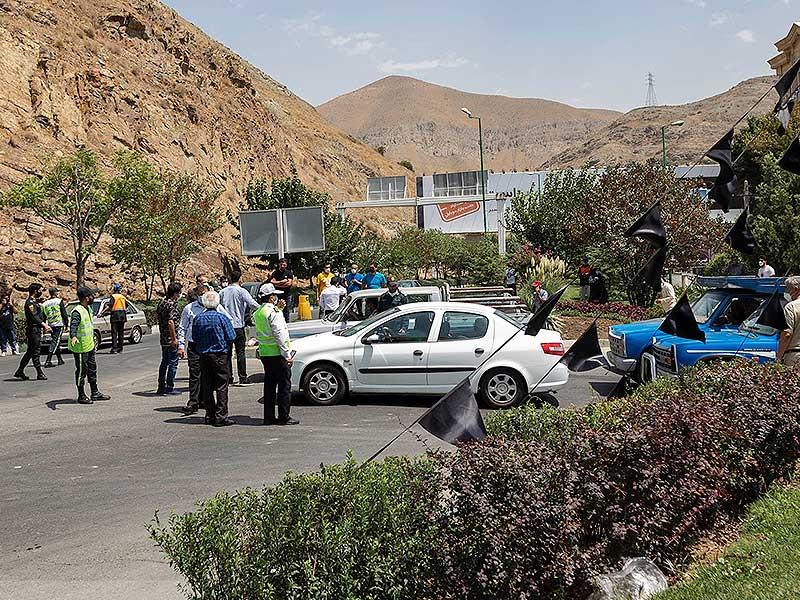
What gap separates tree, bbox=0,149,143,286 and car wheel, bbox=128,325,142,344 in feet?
26.6

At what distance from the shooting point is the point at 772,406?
5898mm

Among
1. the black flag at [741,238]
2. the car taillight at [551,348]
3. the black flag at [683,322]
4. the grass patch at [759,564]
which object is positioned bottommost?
the grass patch at [759,564]

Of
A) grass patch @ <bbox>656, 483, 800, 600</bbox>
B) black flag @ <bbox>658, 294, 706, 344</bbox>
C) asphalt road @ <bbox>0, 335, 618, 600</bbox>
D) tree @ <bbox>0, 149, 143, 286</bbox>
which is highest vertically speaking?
tree @ <bbox>0, 149, 143, 286</bbox>

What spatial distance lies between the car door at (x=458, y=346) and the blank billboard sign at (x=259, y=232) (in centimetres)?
1163

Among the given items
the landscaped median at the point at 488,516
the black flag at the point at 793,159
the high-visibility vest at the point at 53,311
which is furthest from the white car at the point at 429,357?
the high-visibility vest at the point at 53,311

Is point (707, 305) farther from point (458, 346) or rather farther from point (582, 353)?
point (582, 353)

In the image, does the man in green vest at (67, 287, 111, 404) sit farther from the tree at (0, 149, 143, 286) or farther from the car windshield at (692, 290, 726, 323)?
the tree at (0, 149, 143, 286)

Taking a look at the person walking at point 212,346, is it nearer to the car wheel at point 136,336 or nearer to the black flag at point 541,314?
the black flag at point 541,314

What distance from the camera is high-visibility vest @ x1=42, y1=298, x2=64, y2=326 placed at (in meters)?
17.3

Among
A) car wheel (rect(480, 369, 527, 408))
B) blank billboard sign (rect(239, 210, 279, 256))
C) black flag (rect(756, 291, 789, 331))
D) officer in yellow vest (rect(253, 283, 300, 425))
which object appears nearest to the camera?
black flag (rect(756, 291, 789, 331))

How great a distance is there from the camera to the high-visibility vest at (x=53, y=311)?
17266 mm

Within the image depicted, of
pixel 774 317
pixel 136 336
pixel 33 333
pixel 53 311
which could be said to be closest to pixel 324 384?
pixel 774 317

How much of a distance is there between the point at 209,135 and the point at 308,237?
130ft

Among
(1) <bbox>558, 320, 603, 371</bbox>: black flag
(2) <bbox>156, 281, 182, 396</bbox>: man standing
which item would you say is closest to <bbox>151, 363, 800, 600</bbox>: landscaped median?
(1) <bbox>558, 320, 603, 371</bbox>: black flag
